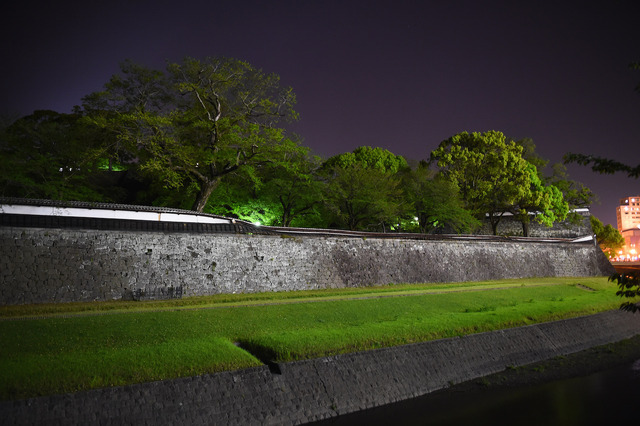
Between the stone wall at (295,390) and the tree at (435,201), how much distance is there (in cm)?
2089

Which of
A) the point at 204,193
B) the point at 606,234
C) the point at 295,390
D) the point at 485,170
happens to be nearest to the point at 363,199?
the point at 204,193

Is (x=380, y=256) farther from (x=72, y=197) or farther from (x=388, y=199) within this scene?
(x=72, y=197)

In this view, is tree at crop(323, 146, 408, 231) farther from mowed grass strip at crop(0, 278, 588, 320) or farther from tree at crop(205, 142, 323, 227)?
mowed grass strip at crop(0, 278, 588, 320)

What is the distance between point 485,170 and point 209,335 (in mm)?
32945

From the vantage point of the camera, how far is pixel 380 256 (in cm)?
2083

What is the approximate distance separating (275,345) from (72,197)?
69.7 ft

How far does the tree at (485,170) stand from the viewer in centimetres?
3538

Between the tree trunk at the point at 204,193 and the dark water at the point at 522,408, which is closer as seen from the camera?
the dark water at the point at 522,408

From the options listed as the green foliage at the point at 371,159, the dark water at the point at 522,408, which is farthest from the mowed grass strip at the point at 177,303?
the green foliage at the point at 371,159

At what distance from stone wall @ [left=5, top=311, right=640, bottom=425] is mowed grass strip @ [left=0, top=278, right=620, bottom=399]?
8.2 inches

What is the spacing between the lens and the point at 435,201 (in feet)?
106

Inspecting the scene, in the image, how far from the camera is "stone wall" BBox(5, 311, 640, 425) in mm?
5847

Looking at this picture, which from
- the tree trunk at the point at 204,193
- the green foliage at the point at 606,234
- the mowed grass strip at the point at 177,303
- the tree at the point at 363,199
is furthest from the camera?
the green foliage at the point at 606,234

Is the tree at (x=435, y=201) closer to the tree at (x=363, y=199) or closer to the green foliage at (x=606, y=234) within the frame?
the tree at (x=363, y=199)
